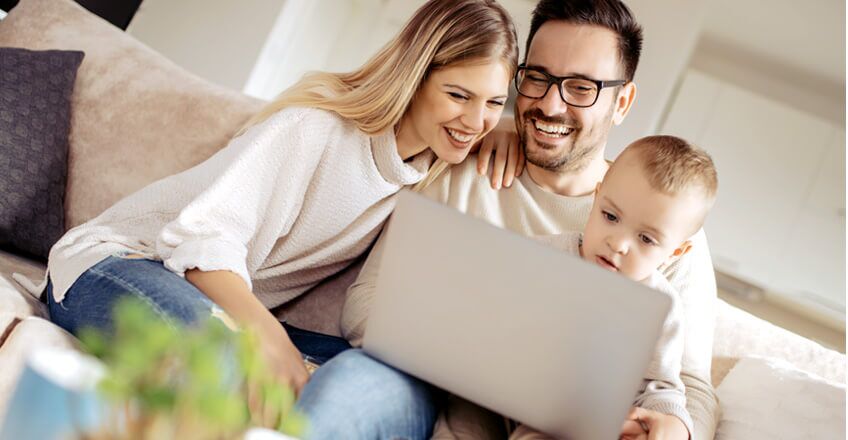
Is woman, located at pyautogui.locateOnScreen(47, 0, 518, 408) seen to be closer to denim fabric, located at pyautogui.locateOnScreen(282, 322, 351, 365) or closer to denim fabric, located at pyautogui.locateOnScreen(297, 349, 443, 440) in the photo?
denim fabric, located at pyautogui.locateOnScreen(282, 322, 351, 365)

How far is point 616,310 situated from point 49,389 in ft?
2.15

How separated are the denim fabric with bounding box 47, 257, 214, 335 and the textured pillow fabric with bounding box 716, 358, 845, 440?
0.99 metres

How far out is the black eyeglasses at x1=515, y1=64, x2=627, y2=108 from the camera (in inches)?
75.5

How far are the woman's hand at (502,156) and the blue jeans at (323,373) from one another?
0.56 m

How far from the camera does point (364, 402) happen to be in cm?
116

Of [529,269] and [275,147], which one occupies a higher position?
[529,269]

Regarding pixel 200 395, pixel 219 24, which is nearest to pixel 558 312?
pixel 200 395

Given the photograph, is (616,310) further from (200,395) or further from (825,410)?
(825,410)

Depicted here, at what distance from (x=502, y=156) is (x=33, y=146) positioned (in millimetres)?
1074

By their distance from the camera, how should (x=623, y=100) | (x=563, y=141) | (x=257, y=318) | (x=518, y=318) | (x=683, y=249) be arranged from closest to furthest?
(x=518, y=318) < (x=257, y=318) < (x=683, y=249) < (x=563, y=141) < (x=623, y=100)

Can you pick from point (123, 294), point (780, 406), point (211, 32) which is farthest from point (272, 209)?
point (211, 32)

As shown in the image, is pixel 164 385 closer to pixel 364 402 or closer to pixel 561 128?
pixel 364 402

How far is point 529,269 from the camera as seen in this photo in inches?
40.9

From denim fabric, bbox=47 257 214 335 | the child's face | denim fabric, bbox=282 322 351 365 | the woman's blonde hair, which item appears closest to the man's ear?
the woman's blonde hair
